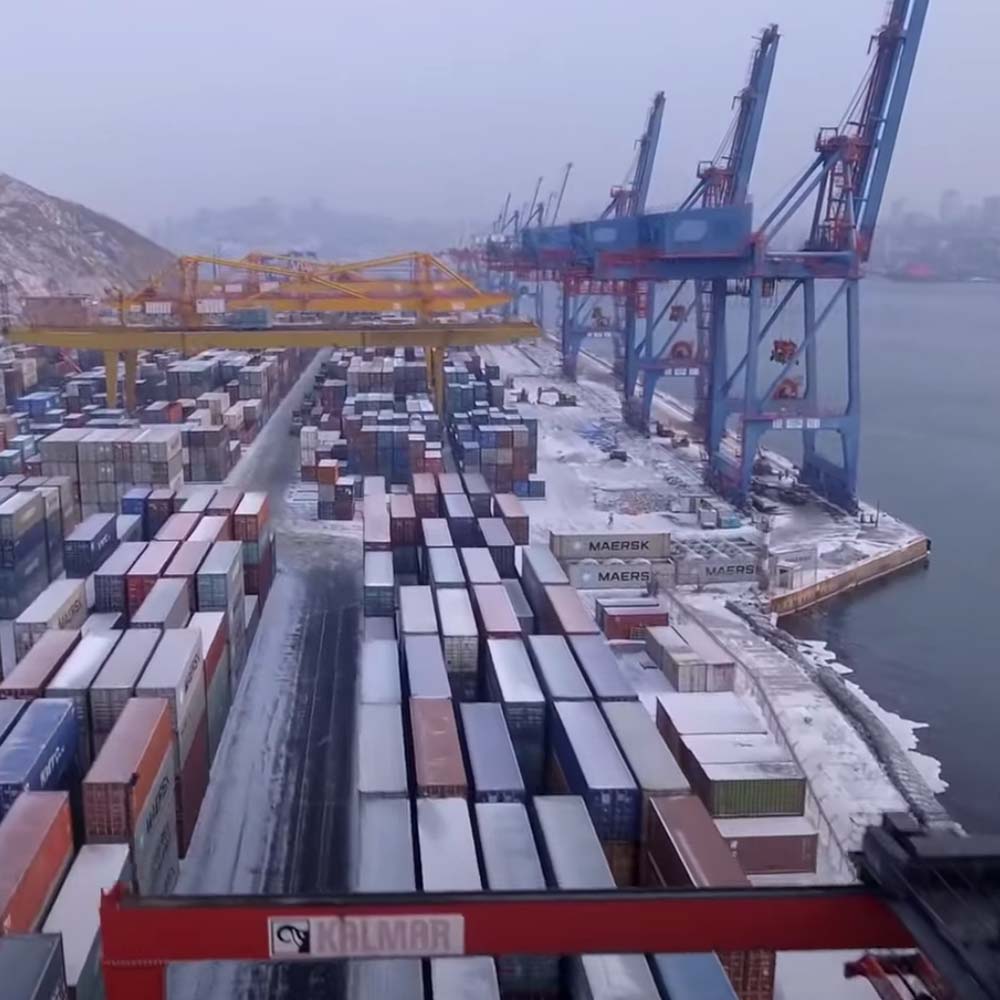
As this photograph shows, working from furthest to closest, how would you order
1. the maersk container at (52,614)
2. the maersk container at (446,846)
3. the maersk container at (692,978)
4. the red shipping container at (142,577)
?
the red shipping container at (142,577), the maersk container at (52,614), the maersk container at (446,846), the maersk container at (692,978)

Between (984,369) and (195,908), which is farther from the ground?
(195,908)

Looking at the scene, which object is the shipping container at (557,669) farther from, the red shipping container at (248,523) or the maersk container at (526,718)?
the red shipping container at (248,523)

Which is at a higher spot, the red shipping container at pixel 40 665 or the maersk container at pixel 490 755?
the maersk container at pixel 490 755

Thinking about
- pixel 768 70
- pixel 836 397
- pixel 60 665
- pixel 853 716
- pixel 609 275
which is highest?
pixel 768 70

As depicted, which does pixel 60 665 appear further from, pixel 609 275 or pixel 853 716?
pixel 609 275

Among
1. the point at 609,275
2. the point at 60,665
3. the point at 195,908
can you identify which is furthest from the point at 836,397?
the point at 195,908

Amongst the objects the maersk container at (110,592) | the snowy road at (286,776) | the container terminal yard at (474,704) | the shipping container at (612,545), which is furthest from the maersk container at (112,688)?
the shipping container at (612,545)

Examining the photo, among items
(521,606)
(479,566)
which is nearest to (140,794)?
(521,606)

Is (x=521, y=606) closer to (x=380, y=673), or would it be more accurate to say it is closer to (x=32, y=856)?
(x=380, y=673)
